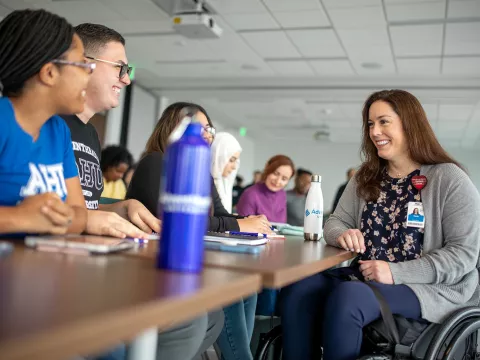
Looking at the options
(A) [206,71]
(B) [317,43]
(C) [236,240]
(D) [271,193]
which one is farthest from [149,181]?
(A) [206,71]

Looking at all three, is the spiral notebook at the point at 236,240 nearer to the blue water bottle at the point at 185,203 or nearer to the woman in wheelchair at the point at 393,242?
the woman in wheelchair at the point at 393,242

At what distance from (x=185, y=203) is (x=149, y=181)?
1016 millimetres

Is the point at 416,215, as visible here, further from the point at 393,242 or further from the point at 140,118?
the point at 140,118

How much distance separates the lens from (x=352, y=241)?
1.57 m

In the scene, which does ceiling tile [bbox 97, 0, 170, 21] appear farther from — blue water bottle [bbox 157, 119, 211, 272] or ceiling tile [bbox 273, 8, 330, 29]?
blue water bottle [bbox 157, 119, 211, 272]

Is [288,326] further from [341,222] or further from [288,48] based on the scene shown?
[288,48]

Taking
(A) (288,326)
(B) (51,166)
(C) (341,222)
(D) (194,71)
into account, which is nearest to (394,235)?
(C) (341,222)

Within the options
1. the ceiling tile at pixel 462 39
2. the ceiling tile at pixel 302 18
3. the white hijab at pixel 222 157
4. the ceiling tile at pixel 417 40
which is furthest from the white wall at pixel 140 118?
the white hijab at pixel 222 157

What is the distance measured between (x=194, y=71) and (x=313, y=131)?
5.14 metres

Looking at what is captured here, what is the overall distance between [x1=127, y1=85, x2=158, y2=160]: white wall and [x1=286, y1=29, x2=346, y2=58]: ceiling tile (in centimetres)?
333

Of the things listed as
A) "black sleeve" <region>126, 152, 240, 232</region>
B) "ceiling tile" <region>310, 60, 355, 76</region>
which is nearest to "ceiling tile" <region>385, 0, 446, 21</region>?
"ceiling tile" <region>310, 60, 355, 76</region>

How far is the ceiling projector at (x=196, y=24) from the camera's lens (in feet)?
15.8

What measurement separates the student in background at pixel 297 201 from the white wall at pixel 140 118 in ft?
11.1

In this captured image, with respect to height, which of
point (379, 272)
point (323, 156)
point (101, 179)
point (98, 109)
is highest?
point (323, 156)
